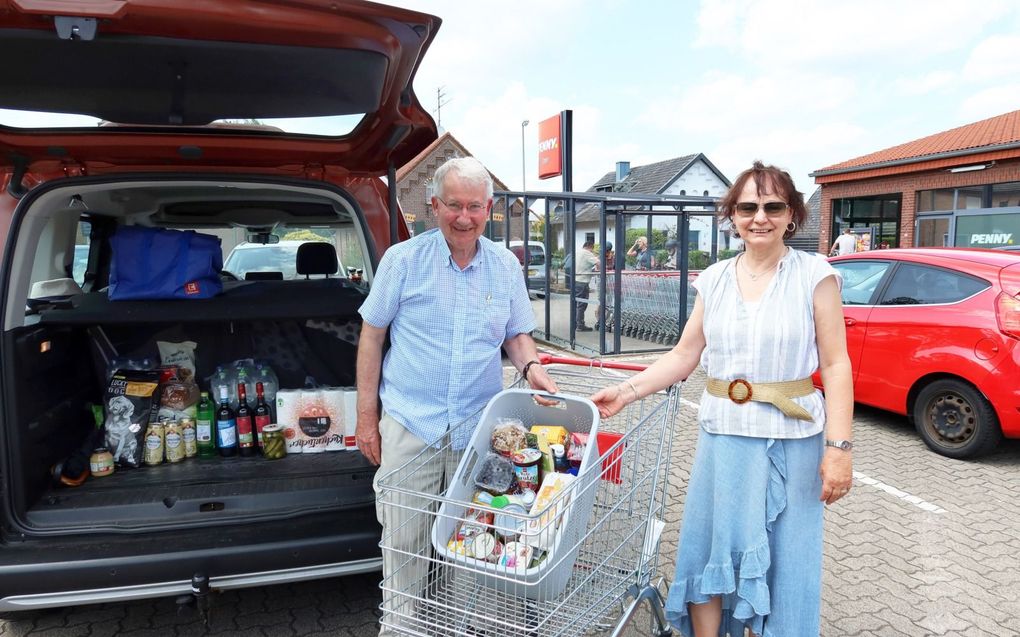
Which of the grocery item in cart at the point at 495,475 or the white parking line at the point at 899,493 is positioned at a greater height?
the grocery item in cart at the point at 495,475

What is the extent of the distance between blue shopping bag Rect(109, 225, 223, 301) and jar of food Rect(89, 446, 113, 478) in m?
0.73

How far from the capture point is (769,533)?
2.14m

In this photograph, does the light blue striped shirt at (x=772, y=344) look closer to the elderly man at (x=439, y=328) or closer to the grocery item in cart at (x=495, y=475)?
the elderly man at (x=439, y=328)

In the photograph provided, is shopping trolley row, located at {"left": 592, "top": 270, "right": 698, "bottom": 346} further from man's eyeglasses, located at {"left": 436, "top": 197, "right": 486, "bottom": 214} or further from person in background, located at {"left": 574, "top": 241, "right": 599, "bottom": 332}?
man's eyeglasses, located at {"left": 436, "top": 197, "right": 486, "bottom": 214}

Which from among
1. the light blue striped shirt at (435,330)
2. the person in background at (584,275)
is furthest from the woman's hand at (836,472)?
the person in background at (584,275)

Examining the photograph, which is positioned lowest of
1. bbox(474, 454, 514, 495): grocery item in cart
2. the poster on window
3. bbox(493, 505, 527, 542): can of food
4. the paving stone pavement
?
the paving stone pavement

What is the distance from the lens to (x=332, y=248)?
5.20 m

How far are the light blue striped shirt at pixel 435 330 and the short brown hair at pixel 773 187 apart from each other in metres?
0.89

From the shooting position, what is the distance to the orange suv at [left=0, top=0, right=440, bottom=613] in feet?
6.46

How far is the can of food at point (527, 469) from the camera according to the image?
199cm

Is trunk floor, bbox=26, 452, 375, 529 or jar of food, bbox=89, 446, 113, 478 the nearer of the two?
trunk floor, bbox=26, 452, 375, 529

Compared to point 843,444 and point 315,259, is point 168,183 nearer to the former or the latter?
point 315,259

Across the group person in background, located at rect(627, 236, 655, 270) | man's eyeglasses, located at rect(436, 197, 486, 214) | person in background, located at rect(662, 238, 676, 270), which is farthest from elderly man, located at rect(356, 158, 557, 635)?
person in background, located at rect(627, 236, 655, 270)

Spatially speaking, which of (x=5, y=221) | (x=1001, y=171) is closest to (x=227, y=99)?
(x=5, y=221)
